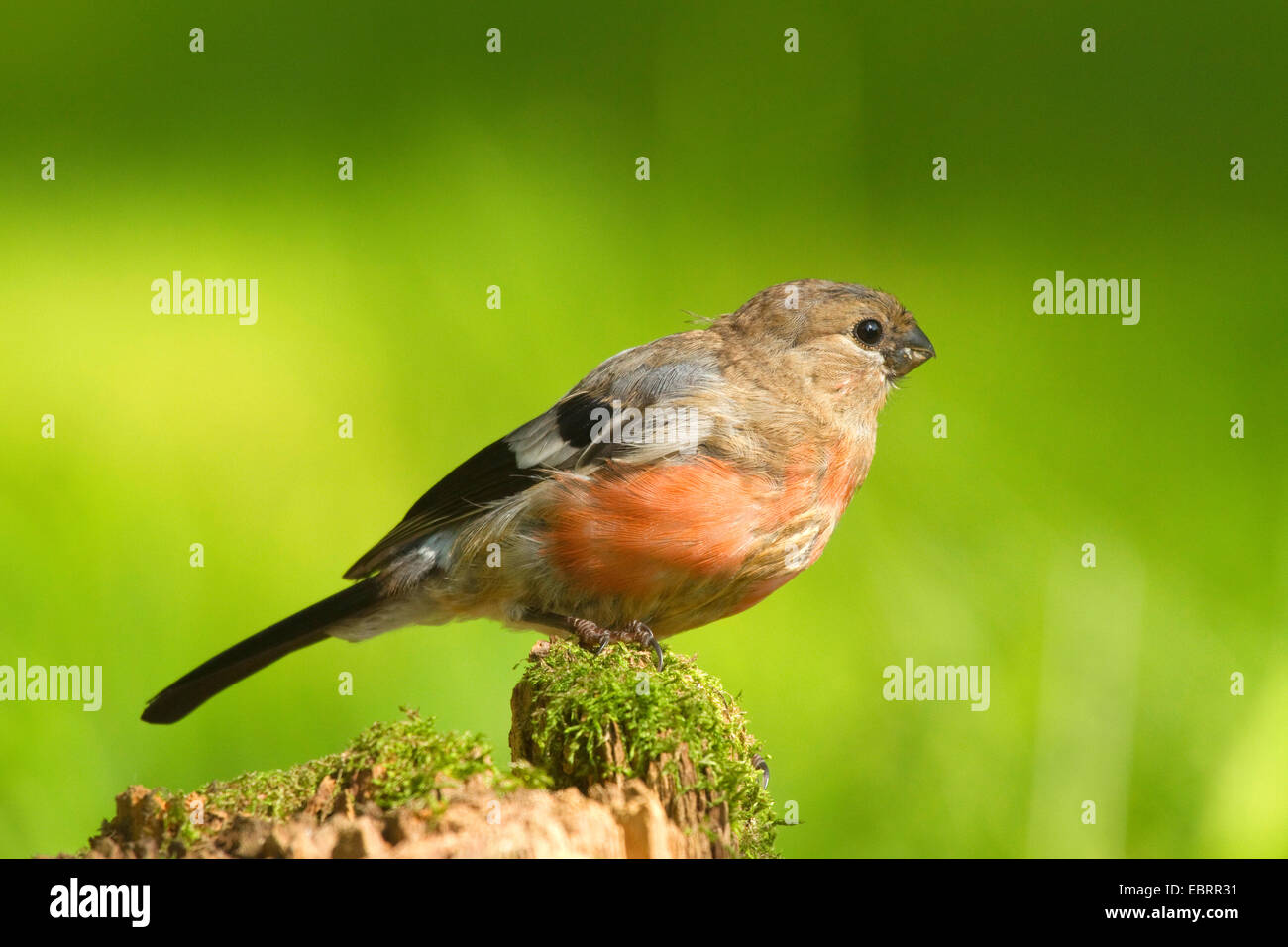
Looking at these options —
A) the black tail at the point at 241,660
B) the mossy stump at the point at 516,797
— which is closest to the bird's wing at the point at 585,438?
the black tail at the point at 241,660

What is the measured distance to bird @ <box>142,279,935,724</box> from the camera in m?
2.81

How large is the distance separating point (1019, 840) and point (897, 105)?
261cm

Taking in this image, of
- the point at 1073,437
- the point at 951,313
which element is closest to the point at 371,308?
the point at 951,313

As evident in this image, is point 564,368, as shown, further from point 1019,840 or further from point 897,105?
point 1019,840

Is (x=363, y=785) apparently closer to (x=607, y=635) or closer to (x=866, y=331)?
(x=607, y=635)

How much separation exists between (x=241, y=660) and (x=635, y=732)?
4.10 feet

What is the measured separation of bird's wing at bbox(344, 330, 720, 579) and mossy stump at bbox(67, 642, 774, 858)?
74 centimetres

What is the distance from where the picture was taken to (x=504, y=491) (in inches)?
119

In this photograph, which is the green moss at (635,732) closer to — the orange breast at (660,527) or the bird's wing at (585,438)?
the orange breast at (660,527)

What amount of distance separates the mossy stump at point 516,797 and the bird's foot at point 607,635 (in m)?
0.43

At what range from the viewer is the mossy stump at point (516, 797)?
1797mm

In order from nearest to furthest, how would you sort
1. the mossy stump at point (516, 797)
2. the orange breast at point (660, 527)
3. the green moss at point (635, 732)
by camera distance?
the mossy stump at point (516, 797) → the green moss at point (635, 732) → the orange breast at point (660, 527)

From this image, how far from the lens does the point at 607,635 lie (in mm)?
2795

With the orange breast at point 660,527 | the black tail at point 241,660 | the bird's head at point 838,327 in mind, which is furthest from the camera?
the bird's head at point 838,327
